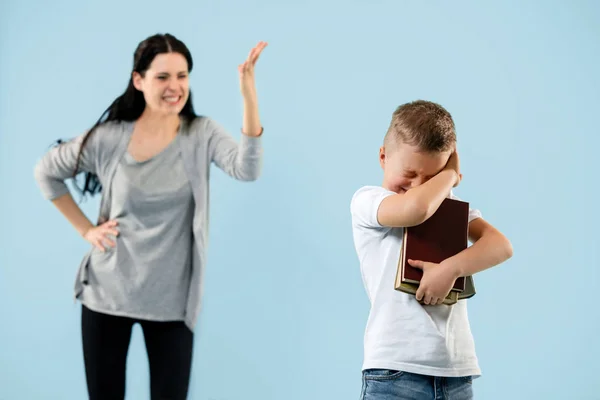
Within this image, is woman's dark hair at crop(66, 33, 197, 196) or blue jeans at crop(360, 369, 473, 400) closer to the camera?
blue jeans at crop(360, 369, 473, 400)

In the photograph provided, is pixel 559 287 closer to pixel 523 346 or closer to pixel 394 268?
pixel 523 346

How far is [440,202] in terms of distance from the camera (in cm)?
136


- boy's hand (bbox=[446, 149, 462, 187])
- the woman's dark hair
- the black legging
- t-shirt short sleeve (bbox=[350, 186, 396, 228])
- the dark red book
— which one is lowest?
the black legging

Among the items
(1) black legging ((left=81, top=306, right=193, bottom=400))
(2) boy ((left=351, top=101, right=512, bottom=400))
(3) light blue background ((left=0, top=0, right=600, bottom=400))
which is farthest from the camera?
(3) light blue background ((left=0, top=0, right=600, bottom=400))

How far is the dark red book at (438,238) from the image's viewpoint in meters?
1.39

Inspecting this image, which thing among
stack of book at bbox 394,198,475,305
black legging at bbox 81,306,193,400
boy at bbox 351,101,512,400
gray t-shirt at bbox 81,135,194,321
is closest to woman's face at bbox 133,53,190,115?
gray t-shirt at bbox 81,135,194,321

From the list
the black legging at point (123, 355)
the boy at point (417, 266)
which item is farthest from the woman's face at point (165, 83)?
the boy at point (417, 266)

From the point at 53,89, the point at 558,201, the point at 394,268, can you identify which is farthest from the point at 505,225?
the point at 53,89

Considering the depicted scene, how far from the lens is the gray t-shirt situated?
2189mm

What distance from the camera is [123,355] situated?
87.4 inches

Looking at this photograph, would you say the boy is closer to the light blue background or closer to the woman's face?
the woman's face

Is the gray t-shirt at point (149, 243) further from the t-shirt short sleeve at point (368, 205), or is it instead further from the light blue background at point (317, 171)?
the t-shirt short sleeve at point (368, 205)

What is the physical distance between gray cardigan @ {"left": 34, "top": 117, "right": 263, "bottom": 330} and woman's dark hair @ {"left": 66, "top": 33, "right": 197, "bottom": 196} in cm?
2

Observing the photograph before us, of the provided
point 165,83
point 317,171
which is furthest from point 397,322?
point 317,171
